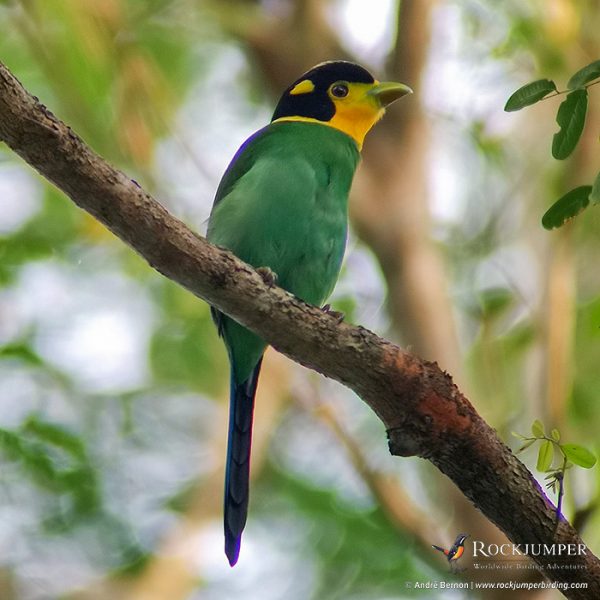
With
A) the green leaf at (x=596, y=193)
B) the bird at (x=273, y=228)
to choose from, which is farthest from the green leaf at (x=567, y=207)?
the bird at (x=273, y=228)

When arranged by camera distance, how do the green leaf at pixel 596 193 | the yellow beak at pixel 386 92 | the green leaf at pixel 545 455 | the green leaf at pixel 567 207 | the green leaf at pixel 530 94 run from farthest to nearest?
1. the yellow beak at pixel 386 92
2. the green leaf at pixel 545 455
3. the green leaf at pixel 567 207
4. the green leaf at pixel 530 94
5. the green leaf at pixel 596 193

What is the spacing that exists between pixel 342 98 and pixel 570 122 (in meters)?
1.95

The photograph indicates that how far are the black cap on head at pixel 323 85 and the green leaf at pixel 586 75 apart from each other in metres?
2.02

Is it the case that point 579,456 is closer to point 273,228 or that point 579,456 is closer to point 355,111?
point 273,228

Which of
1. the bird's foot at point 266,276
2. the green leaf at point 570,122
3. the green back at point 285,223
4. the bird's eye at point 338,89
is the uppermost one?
the bird's eye at point 338,89

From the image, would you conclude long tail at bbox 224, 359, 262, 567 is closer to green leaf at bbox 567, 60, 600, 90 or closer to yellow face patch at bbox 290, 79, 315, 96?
yellow face patch at bbox 290, 79, 315, 96

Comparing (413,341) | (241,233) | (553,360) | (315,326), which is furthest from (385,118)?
(315,326)

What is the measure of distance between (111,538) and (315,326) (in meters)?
3.03

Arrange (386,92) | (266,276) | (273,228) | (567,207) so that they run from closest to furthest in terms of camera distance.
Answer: (567,207) → (266,276) → (273,228) → (386,92)

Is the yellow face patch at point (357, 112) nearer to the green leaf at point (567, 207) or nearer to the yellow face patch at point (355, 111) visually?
the yellow face patch at point (355, 111)

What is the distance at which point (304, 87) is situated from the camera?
451 cm

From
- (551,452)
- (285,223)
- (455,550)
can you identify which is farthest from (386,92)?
(551,452)

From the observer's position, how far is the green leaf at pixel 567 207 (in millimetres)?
2680

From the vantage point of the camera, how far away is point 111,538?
5.44 m
